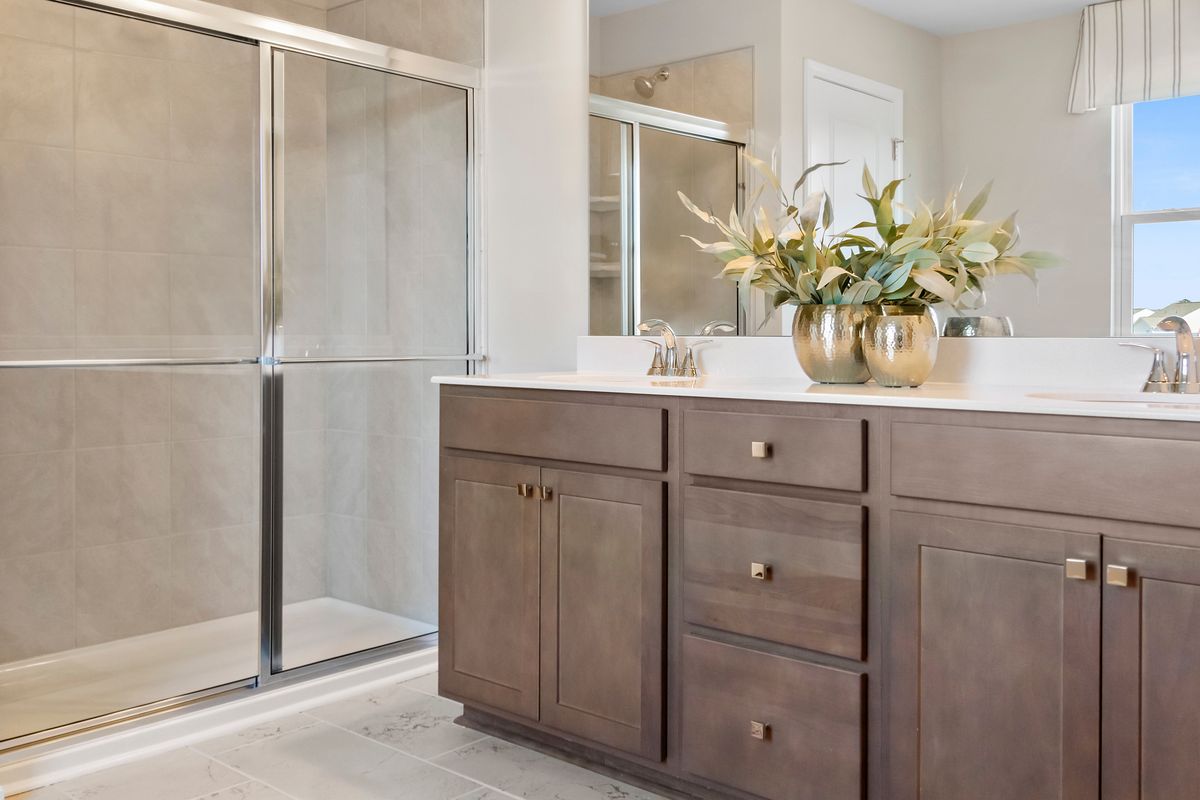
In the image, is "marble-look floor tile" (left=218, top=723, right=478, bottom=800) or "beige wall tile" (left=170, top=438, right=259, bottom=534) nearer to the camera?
"marble-look floor tile" (left=218, top=723, right=478, bottom=800)

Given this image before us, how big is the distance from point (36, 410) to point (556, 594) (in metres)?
1.39

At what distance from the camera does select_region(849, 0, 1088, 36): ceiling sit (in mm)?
2016

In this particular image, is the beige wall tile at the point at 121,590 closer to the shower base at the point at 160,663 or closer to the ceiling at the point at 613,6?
the shower base at the point at 160,663

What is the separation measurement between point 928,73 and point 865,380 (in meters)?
0.69

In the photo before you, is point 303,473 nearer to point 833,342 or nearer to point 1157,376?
point 833,342

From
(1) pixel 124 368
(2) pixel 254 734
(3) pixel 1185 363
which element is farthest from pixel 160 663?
(3) pixel 1185 363

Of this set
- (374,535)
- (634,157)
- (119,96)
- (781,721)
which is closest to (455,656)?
(374,535)

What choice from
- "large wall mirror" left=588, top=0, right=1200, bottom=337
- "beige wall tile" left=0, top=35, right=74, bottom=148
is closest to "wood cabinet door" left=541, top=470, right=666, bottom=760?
"large wall mirror" left=588, top=0, right=1200, bottom=337

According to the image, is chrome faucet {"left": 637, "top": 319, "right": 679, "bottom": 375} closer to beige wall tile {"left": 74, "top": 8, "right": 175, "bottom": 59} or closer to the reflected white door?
the reflected white door

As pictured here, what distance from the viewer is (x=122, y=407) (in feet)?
8.73

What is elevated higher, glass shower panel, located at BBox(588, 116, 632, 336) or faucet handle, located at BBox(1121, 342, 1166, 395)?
glass shower panel, located at BBox(588, 116, 632, 336)

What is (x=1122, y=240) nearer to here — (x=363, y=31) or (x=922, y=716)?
(x=922, y=716)

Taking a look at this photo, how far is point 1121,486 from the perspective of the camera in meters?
1.45

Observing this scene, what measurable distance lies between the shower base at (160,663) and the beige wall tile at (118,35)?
1434mm
